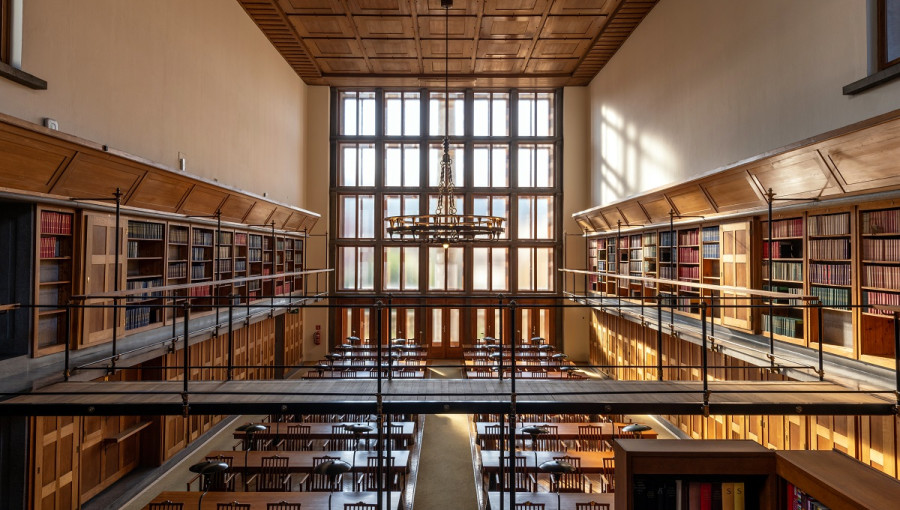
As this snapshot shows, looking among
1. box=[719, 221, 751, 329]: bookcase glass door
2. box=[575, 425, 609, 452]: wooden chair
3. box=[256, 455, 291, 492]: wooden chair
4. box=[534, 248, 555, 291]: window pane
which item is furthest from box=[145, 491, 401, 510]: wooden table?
box=[534, 248, 555, 291]: window pane

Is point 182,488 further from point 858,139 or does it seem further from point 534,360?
point 858,139

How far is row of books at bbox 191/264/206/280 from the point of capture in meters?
7.41

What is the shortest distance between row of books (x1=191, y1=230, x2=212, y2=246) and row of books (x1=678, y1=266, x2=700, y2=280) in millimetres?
8115

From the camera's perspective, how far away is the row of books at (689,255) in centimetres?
762

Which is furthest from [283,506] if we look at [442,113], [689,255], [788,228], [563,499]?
[442,113]

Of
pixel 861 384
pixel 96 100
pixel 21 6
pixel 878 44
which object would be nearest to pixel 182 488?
pixel 96 100

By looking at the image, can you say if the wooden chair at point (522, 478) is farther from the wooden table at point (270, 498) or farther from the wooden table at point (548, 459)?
the wooden table at point (270, 498)

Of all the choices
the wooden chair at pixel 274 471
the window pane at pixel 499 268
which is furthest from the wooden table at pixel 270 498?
the window pane at pixel 499 268

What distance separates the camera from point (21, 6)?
13.6ft

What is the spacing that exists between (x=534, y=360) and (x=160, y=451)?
23.1 feet

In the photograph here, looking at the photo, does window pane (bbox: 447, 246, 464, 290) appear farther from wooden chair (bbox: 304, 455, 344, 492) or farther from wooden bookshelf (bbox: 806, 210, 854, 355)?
wooden bookshelf (bbox: 806, 210, 854, 355)

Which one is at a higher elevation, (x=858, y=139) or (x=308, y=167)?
(x=308, y=167)

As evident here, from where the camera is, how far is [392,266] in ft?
42.8

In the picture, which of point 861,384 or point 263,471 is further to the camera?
point 263,471
